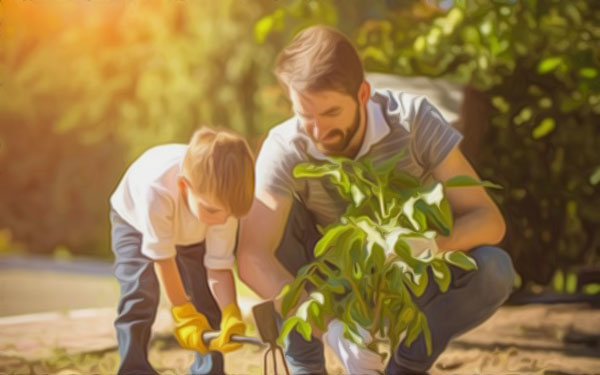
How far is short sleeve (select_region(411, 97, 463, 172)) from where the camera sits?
265 cm

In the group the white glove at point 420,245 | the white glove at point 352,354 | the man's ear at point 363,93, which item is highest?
the man's ear at point 363,93

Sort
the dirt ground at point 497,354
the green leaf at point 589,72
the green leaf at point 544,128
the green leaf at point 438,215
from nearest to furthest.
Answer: the green leaf at point 438,215
the dirt ground at point 497,354
the green leaf at point 589,72
the green leaf at point 544,128

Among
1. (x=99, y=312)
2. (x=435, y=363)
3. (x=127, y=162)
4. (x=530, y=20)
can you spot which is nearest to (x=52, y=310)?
(x=99, y=312)

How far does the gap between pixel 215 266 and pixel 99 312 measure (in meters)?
0.50

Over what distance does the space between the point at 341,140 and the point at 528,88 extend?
33.0 inches

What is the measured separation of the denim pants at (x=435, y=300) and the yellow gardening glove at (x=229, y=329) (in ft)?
0.46

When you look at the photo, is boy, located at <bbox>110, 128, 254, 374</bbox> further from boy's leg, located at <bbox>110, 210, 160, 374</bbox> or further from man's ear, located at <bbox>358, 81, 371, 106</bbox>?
man's ear, located at <bbox>358, 81, 371, 106</bbox>

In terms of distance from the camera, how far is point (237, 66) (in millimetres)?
2959

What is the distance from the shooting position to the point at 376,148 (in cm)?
264

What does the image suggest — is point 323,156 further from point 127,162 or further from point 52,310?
point 52,310

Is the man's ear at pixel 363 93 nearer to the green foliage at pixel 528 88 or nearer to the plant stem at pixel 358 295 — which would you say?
the green foliage at pixel 528 88

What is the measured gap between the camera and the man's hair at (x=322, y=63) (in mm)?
2586

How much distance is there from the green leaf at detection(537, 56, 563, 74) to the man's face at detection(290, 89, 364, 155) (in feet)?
2.44

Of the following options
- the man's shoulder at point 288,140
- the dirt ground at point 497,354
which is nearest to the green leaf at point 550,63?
the dirt ground at point 497,354
